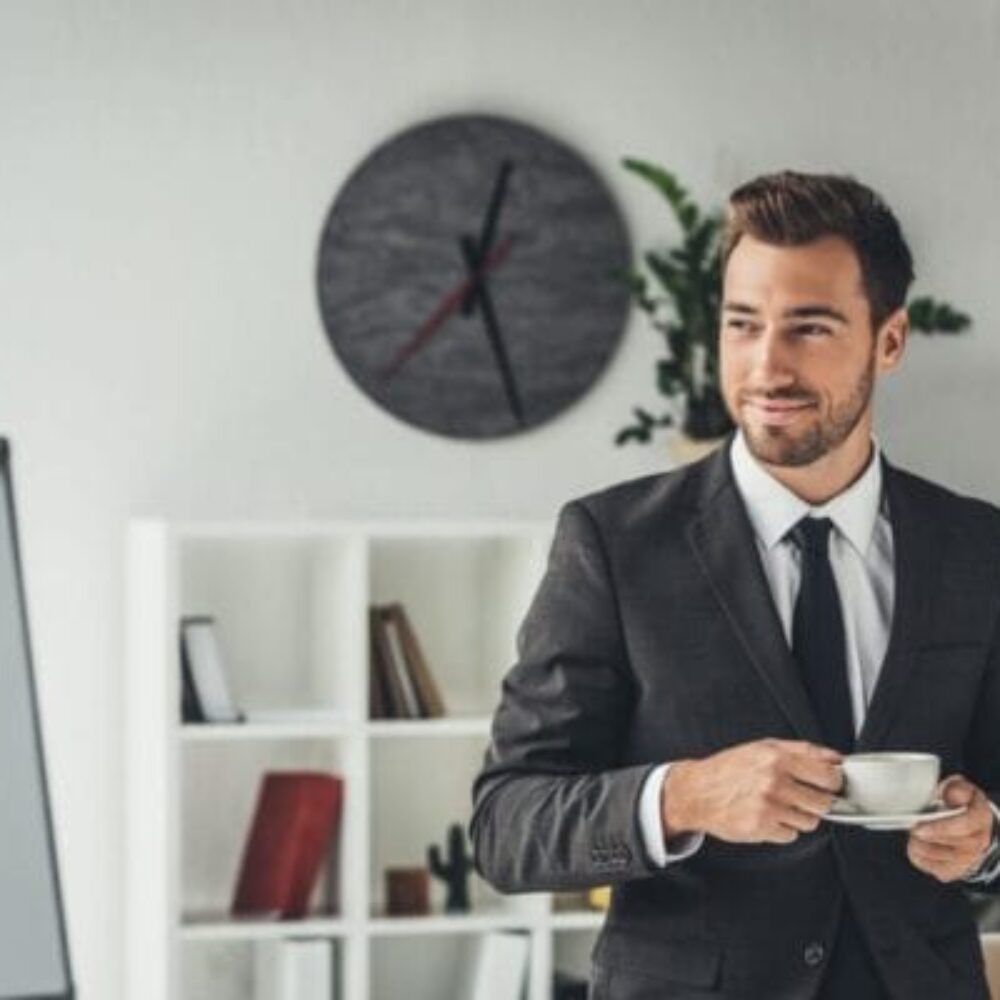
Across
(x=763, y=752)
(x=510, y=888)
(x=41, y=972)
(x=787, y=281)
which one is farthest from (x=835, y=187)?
(x=41, y=972)

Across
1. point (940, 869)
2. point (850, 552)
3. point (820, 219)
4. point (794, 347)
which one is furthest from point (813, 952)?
point (820, 219)

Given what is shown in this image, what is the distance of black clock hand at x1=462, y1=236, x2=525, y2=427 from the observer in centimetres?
484

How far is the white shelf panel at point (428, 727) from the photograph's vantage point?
14.8 ft

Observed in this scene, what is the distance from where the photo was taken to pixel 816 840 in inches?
82.7

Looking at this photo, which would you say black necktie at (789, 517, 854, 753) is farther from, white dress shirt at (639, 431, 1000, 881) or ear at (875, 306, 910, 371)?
ear at (875, 306, 910, 371)

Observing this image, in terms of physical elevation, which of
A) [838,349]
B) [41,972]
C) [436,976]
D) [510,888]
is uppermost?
[838,349]

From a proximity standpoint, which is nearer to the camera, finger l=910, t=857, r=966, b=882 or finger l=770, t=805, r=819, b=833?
finger l=770, t=805, r=819, b=833

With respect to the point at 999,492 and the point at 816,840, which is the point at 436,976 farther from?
the point at 816,840

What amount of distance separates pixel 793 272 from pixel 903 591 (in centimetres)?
28

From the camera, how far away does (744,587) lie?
7.02 ft

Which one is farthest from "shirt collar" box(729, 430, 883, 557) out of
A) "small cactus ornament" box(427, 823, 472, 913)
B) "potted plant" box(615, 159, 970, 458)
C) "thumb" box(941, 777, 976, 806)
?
"small cactus ornament" box(427, 823, 472, 913)

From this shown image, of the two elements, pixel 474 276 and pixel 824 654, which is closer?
pixel 824 654

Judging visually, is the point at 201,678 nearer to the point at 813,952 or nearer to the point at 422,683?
the point at 422,683

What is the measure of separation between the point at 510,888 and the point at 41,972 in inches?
31.7
